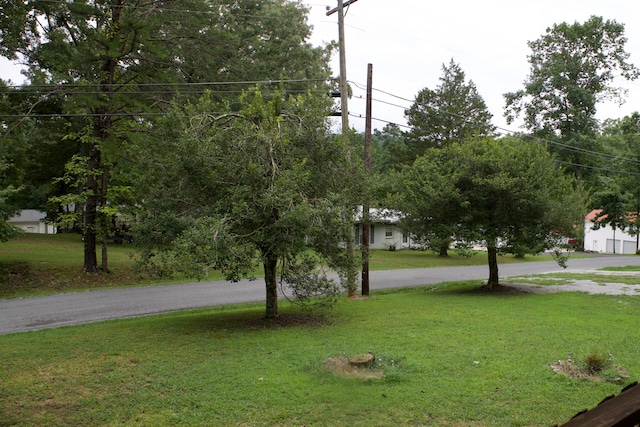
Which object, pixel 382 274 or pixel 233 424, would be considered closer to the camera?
pixel 233 424

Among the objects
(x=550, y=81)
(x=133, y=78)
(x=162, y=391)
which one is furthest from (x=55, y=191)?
(x=550, y=81)

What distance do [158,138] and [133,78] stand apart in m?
8.93

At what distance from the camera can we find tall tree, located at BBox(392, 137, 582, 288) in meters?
14.7

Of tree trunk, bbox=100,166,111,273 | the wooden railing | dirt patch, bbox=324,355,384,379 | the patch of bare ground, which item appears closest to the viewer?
the wooden railing

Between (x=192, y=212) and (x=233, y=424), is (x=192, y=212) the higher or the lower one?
the higher one

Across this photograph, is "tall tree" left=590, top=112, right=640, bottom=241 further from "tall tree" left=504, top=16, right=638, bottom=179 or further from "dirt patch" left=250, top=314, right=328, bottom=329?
"dirt patch" left=250, top=314, right=328, bottom=329

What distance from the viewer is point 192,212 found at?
950 cm

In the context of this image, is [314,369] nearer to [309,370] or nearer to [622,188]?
[309,370]

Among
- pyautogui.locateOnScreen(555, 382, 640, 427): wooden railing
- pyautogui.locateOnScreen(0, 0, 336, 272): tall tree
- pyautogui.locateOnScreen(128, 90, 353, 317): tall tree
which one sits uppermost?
pyautogui.locateOnScreen(0, 0, 336, 272): tall tree

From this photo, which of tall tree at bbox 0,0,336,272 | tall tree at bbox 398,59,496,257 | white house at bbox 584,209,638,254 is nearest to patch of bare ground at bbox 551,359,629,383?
tall tree at bbox 0,0,336,272

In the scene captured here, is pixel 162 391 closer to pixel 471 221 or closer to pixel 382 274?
pixel 471 221

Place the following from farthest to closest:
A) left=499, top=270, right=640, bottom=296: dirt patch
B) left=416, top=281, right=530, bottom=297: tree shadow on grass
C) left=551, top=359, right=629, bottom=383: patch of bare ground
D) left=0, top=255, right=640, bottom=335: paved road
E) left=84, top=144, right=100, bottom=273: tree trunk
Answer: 1. left=84, top=144, right=100, bottom=273: tree trunk
2. left=499, top=270, right=640, bottom=296: dirt patch
3. left=416, top=281, right=530, bottom=297: tree shadow on grass
4. left=0, top=255, right=640, bottom=335: paved road
5. left=551, top=359, right=629, bottom=383: patch of bare ground

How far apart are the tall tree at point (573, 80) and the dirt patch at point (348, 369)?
4257 centimetres

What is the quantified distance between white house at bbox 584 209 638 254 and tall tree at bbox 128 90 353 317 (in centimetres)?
4961
